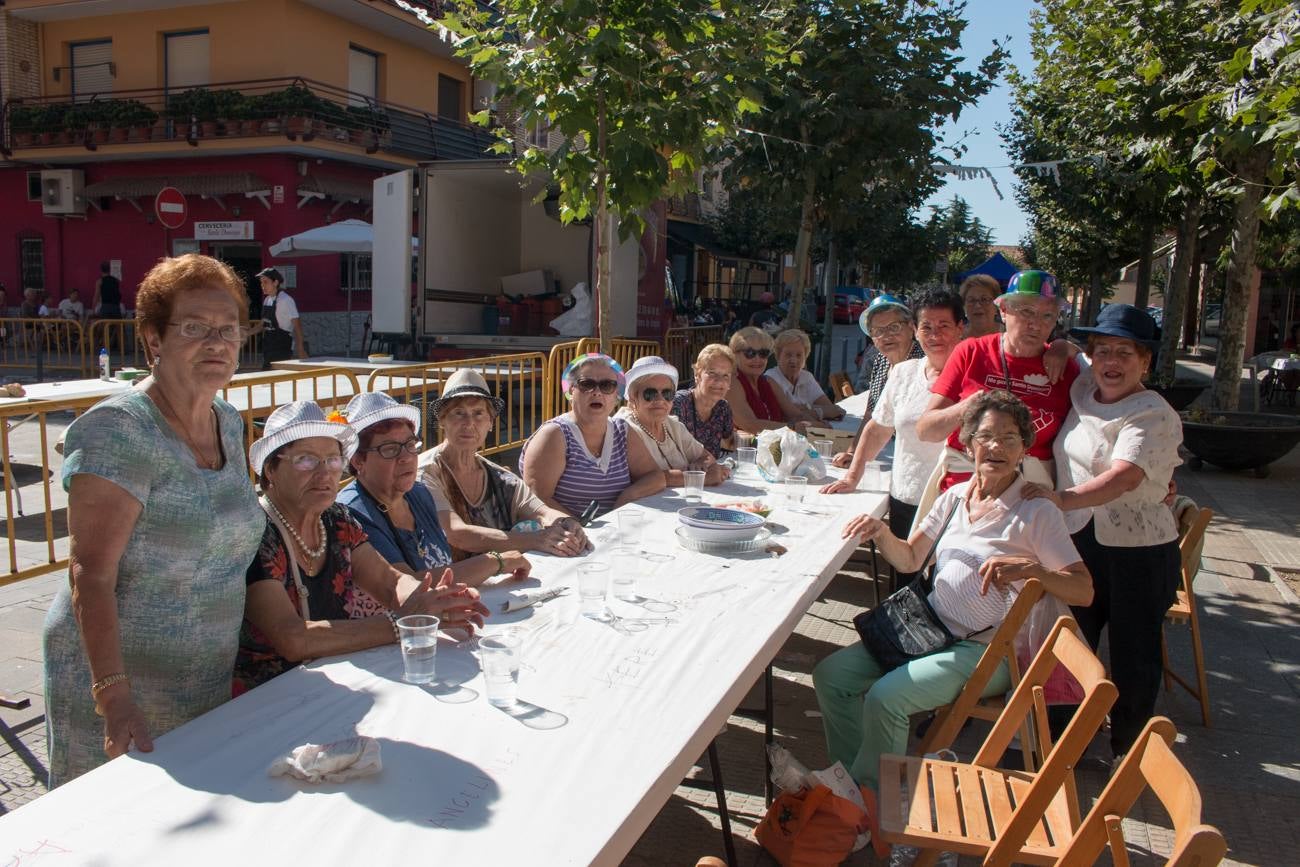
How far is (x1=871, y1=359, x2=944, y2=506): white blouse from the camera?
438 cm

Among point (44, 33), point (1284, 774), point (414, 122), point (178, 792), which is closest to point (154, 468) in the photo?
point (178, 792)

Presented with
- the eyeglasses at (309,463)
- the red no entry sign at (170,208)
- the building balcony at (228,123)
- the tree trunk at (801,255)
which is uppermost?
the building balcony at (228,123)

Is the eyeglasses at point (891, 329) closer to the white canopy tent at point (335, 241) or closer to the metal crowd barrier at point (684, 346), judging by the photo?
the metal crowd barrier at point (684, 346)

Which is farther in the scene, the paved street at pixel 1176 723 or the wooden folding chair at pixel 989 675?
the paved street at pixel 1176 723

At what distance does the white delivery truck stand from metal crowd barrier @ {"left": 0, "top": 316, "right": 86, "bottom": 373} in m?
5.21

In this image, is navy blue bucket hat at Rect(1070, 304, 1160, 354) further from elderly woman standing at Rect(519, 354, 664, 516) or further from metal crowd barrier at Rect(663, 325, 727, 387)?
metal crowd barrier at Rect(663, 325, 727, 387)

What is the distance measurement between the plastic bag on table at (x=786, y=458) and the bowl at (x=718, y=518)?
3.35 feet

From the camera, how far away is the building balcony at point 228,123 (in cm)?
1991

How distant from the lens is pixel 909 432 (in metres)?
4.45

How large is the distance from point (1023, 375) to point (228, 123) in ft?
67.1

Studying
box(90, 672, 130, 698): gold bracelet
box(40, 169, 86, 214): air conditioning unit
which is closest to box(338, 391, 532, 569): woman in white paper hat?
box(90, 672, 130, 698): gold bracelet

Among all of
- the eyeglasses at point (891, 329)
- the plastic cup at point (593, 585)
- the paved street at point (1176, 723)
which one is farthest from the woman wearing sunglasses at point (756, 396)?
the plastic cup at point (593, 585)

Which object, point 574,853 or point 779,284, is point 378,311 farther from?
point 779,284

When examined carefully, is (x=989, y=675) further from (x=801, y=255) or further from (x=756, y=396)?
(x=801, y=255)
